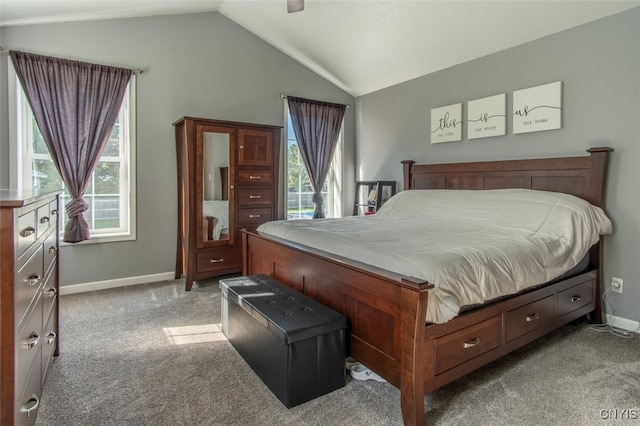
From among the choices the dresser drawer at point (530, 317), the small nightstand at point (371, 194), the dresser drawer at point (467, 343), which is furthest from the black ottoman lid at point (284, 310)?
the small nightstand at point (371, 194)

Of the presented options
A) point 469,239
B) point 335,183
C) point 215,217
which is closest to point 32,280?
point 469,239

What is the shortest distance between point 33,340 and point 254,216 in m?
2.57

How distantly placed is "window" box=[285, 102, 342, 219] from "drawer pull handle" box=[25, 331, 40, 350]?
332 cm

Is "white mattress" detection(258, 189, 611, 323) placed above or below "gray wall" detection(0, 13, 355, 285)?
below

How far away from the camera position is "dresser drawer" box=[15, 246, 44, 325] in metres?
1.16

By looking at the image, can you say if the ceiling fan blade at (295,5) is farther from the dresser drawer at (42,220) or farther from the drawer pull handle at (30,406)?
the drawer pull handle at (30,406)

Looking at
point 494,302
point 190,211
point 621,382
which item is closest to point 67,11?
point 190,211

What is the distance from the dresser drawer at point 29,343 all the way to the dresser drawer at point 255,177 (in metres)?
2.35

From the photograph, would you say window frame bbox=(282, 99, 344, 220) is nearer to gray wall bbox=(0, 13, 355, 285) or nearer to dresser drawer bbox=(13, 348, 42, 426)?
gray wall bbox=(0, 13, 355, 285)

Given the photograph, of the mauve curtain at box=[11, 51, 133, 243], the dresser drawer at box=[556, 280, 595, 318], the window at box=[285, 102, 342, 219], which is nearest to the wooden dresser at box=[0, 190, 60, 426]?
the mauve curtain at box=[11, 51, 133, 243]

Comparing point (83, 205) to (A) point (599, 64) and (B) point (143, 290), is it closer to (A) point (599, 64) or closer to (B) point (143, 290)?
(B) point (143, 290)

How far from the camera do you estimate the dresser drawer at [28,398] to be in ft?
3.92

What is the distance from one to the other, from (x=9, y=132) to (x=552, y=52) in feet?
15.2

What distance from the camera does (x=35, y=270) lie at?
1.48 m
